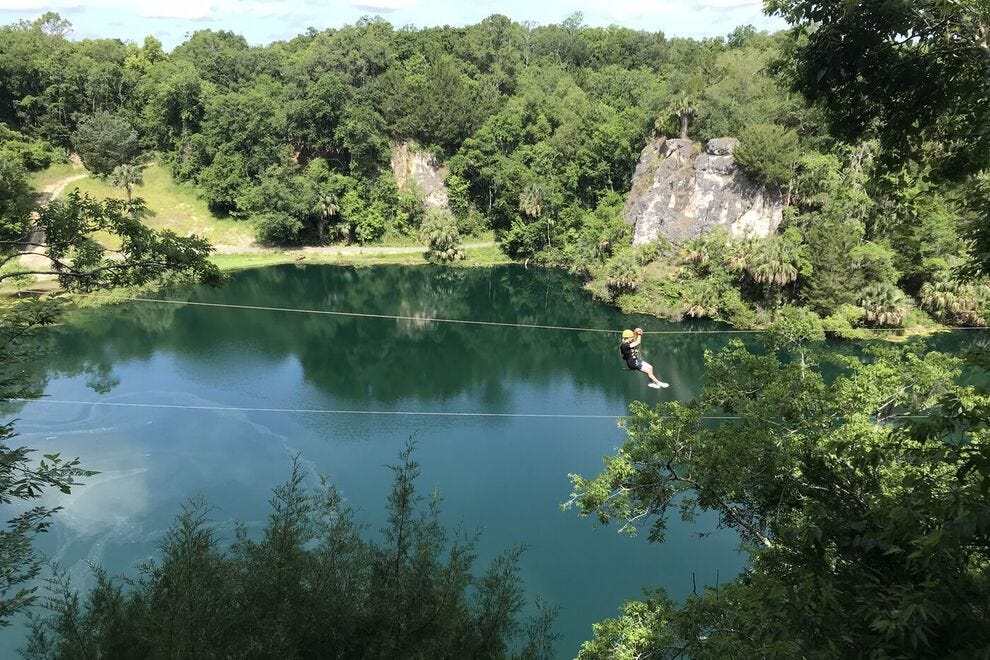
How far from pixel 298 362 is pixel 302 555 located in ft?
82.0

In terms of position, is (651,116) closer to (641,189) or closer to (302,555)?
(641,189)

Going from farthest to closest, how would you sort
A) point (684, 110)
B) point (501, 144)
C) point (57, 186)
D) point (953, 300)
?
point (501, 144), point (57, 186), point (684, 110), point (953, 300)

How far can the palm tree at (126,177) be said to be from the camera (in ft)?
171

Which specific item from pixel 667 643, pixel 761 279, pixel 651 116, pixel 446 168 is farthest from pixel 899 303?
pixel 446 168

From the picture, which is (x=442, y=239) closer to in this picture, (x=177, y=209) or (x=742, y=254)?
(x=177, y=209)

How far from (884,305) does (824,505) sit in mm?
30770

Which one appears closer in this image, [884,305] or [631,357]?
[631,357]

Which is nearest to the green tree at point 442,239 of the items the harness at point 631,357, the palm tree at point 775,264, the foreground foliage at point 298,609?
the palm tree at point 775,264

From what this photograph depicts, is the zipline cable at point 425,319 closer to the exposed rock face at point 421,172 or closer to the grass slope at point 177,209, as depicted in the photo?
the grass slope at point 177,209

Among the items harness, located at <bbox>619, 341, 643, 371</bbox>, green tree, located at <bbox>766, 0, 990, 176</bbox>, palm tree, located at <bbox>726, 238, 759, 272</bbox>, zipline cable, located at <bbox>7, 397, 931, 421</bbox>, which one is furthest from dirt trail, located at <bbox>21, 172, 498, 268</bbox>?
green tree, located at <bbox>766, 0, 990, 176</bbox>

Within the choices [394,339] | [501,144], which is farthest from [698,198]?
[394,339]

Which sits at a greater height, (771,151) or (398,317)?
(771,151)

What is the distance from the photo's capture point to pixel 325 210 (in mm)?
52406

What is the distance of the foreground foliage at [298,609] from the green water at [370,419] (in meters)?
7.39
